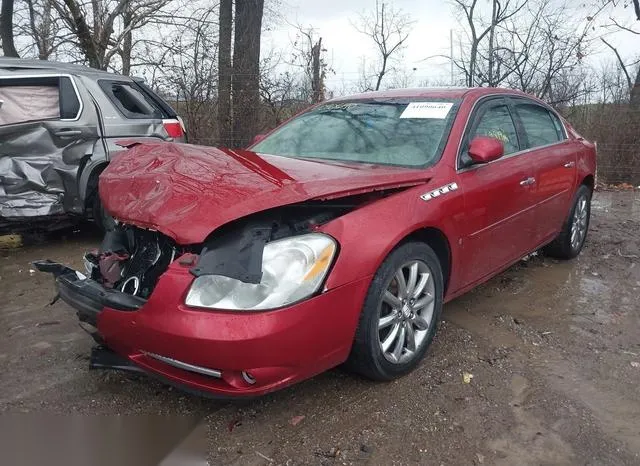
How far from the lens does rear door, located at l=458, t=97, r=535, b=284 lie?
138 inches

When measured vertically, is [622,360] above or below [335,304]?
below

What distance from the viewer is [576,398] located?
2.90 meters

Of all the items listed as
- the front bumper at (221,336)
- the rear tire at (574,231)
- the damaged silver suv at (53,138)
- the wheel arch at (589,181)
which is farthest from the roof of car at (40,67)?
the wheel arch at (589,181)

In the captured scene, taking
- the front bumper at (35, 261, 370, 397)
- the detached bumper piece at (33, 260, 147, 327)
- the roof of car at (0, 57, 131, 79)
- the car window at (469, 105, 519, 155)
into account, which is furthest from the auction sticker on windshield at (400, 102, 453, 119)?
the roof of car at (0, 57, 131, 79)

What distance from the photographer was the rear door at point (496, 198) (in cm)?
350

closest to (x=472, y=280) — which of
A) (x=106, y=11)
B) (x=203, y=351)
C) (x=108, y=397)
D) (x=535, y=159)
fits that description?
(x=535, y=159)

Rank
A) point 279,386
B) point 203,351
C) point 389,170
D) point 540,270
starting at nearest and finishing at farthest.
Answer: point 203,351 → point 279,386 → point 389,170 → point 540,270

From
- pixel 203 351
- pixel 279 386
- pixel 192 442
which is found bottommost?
pixel 192 442

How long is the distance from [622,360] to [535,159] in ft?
5.38

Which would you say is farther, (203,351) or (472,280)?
(472,280)

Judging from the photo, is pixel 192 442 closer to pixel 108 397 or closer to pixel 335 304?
pixel 108 397

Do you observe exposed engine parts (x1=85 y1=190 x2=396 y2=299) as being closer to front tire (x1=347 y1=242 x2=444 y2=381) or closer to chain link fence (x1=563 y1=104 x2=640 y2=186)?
front tire (x1=347 y1=242 x2=444 y2=381)

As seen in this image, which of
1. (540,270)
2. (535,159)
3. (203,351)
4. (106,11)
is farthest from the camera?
(106,11)

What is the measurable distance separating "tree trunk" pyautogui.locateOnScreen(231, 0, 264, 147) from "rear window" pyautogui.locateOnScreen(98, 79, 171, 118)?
3883 millimetres
